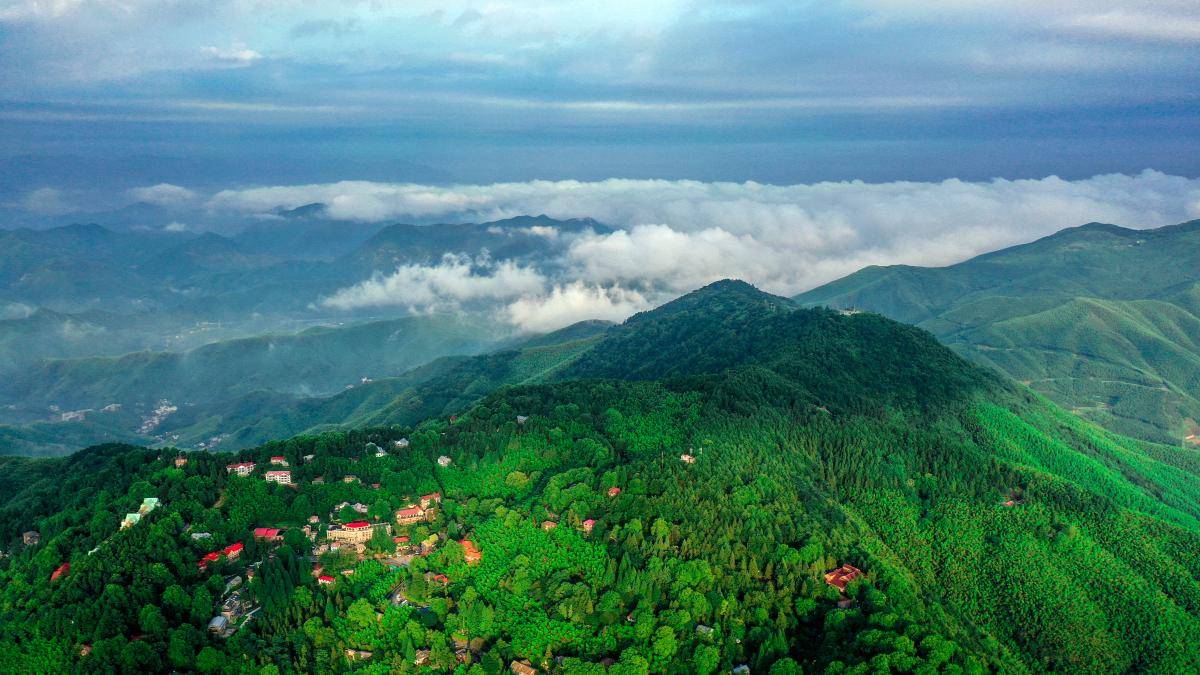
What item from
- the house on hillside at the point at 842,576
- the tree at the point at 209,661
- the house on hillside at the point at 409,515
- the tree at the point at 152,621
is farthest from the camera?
the house on hillside at the point at 409,515

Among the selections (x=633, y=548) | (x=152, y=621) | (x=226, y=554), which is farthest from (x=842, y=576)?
(x=152, y=621)

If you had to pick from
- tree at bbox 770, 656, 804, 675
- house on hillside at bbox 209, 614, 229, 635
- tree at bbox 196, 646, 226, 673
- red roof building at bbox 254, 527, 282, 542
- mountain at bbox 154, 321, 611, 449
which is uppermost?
tree at bbox 770, 656, 804, 675

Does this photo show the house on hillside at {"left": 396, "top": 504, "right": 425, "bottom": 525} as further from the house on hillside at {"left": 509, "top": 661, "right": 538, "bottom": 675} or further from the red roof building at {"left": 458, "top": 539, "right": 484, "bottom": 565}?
the house on hillside at {"left": 509, "top": 661, "right": 538, "bottom": 675}

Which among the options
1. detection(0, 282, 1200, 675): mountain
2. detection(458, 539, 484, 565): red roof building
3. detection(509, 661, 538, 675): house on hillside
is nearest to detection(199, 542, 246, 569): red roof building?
detection(0, 282, 1200, 675): mountain

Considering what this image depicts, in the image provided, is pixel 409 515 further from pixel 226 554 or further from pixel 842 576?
pixel 842 576

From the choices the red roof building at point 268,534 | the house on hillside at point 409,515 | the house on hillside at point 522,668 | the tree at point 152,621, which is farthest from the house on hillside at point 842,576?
the tree at point 152,621

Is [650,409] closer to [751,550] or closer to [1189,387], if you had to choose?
[751,550]

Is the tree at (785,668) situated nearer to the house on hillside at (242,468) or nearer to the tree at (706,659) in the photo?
the tree at (706,659)
